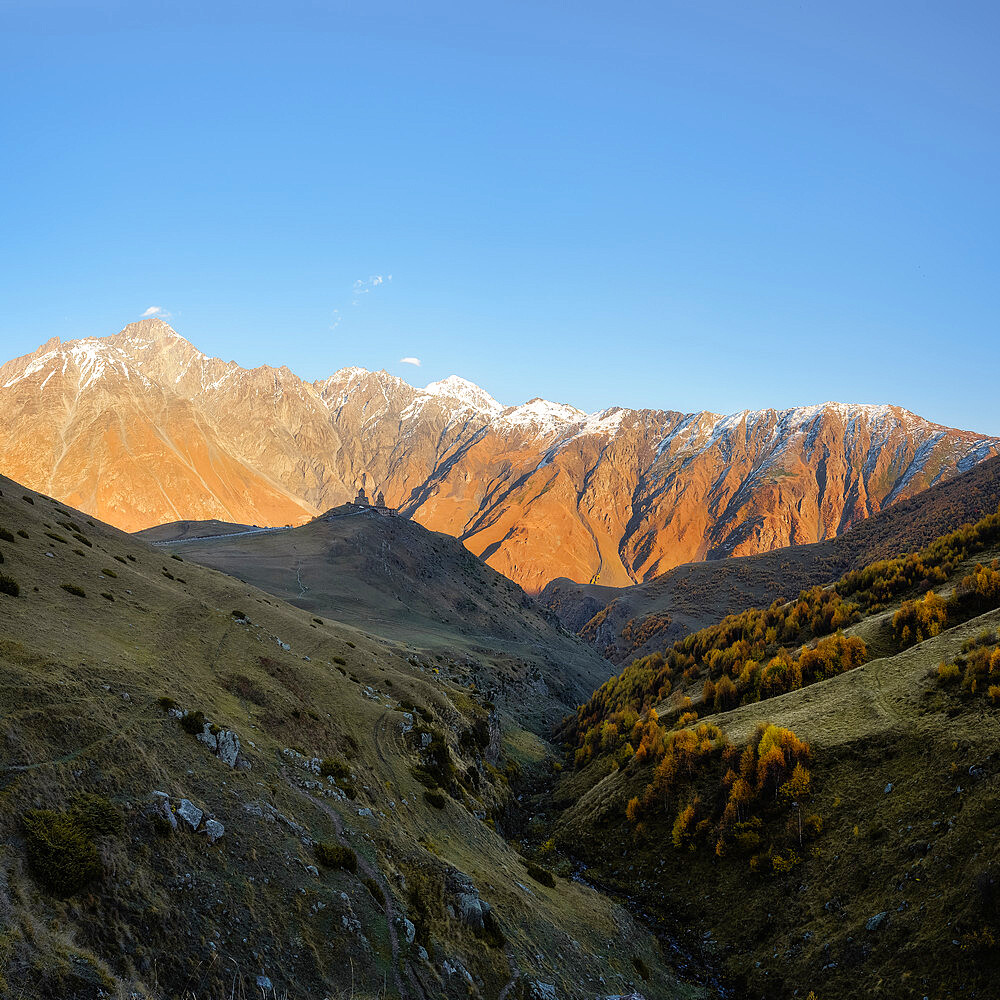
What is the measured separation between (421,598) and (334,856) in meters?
134

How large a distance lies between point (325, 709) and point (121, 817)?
2017 cm

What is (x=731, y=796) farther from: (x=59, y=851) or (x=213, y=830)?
(x=59, y=851)

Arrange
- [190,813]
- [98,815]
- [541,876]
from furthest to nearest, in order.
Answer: [541,876] < [190,813] < [98,815]

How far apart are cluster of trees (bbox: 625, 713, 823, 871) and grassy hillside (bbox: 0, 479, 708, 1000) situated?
1074cm

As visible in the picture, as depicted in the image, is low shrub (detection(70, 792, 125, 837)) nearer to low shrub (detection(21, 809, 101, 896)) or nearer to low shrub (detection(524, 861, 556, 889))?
low shrub (detection(21, 809, 101, 896))

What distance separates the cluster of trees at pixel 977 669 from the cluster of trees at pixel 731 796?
12.0 metres

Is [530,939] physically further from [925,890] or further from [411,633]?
[411,633]

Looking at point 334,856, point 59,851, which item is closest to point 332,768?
point 334,856

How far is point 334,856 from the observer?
21.9m

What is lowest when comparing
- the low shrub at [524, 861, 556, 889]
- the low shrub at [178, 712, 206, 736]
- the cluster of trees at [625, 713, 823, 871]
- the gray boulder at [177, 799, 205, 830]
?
the low shrub at [524, 861, 556, 889]

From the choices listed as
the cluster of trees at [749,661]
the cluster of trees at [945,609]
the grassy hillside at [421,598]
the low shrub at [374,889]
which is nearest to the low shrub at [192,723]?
the low shrub at [374,889]

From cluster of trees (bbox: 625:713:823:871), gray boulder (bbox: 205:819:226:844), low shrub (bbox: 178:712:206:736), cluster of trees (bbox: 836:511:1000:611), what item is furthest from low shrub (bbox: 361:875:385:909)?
cluster of trees (bbox: 836:511:1000:611)

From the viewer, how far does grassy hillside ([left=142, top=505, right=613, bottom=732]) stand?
108500mm

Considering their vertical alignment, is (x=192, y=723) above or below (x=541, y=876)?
above
